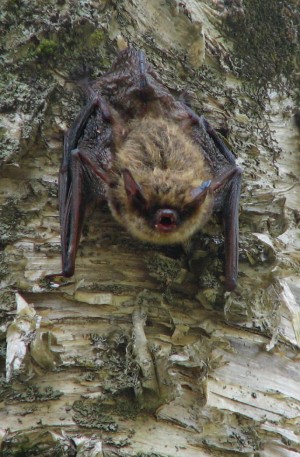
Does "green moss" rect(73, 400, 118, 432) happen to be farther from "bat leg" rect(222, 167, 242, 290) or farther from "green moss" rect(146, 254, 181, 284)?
"bat leg" rect(222, 167, 242, 290)

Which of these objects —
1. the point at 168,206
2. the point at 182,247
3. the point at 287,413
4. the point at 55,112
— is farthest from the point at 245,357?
the point at 55,112

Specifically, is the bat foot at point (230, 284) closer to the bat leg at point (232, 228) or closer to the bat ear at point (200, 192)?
the bat leg at point (232, 228)

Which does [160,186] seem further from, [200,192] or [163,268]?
[163,268]

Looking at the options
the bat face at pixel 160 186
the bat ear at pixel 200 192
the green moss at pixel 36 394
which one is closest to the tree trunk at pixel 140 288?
the green moss at pixel 36 394

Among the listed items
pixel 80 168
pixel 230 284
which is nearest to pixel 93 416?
pixel 230 284

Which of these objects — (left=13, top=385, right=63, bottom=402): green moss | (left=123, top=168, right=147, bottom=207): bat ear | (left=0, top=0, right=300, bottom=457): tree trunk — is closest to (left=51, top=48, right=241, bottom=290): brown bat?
(left=123, top=168, right=147, bottom=207): bat ear

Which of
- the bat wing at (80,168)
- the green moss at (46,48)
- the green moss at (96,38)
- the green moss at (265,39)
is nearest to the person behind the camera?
the bat wing at (80,168)

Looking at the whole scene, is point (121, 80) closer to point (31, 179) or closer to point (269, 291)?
point (31, 179)
